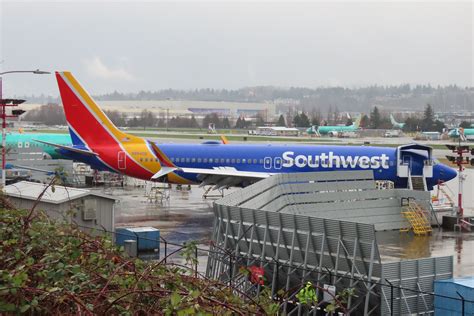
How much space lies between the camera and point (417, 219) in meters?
35.3

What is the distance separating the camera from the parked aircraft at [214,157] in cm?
4222

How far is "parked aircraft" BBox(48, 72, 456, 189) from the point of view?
139ft

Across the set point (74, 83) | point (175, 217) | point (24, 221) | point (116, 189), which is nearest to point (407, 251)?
point (175, 217)

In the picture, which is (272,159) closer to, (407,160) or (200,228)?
(407,160)

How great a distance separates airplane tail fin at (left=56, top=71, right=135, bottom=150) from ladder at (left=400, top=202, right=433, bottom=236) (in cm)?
1880

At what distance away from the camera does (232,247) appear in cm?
2244

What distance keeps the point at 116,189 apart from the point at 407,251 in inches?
1177

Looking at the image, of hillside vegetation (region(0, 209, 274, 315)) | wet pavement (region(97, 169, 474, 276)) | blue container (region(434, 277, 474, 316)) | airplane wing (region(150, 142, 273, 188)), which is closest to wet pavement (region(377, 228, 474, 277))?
wet pavement (region(97, 169, 474, 276))

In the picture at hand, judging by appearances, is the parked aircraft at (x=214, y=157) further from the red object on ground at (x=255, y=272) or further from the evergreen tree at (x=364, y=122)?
the evergreen tree at (x=364, y=122)

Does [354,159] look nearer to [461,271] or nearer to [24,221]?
[461,271]

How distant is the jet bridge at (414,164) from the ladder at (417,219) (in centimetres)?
602

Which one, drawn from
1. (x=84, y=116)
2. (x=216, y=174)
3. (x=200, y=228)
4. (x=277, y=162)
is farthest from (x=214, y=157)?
(x=200, y=228)

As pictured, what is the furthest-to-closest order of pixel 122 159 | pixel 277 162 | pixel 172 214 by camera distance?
pixel 122 159
pixel 277 162
pixel 172 214

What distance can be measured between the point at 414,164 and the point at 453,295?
979 inches
